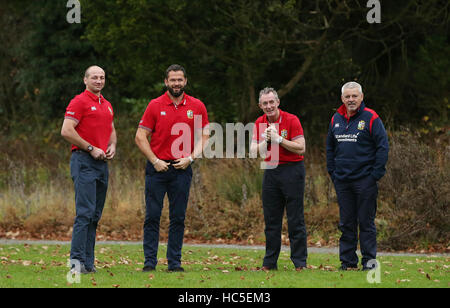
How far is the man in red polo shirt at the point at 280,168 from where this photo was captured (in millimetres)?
9172

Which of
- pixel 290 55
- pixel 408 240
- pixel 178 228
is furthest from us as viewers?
pixel 290 55

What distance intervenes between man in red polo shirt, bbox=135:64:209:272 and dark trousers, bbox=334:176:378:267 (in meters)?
1.89

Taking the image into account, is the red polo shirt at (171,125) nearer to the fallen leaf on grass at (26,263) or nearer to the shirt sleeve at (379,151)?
the shirt sleeve at (379,151)

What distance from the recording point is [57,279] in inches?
336

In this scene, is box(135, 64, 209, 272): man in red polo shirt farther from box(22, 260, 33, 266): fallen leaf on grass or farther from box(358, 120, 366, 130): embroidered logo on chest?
box(22, 260, 33, 266): fallen leaf on grass

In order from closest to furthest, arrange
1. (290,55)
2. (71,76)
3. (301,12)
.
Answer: (301,12)
(290,55)
(71,76)

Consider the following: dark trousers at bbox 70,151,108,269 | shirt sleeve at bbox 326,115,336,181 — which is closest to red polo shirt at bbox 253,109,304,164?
shirt sleeve at bbox 326,115,336,181

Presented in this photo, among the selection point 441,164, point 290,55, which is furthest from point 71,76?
point 441,164

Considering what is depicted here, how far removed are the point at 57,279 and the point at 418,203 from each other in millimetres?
7307

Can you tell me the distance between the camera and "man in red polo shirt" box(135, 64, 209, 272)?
29.8 feet

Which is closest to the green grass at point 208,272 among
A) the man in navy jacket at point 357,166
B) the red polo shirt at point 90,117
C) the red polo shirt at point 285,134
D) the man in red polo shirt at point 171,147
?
the man in navy jacket at point 357,166

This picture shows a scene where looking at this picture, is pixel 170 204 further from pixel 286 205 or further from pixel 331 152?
pixel 331 152

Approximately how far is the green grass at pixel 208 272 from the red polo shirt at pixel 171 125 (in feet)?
4.68
